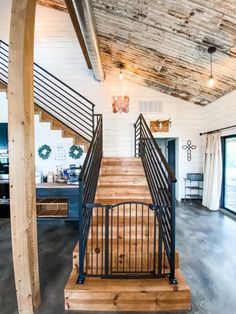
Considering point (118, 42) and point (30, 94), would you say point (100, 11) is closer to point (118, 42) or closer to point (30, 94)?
point (118, 42)

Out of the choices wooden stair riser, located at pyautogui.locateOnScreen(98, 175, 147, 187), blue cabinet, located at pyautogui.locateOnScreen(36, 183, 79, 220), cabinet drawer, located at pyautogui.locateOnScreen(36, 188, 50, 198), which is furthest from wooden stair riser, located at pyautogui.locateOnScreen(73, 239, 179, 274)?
cabinet drawer, located at pyautogui.locateOnScreen(36, 188, 50, 198)

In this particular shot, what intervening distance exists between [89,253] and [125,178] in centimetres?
181

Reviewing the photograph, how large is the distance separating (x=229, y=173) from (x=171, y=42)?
12.2ft

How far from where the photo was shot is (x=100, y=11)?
4070 mm

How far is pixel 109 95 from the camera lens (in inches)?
263

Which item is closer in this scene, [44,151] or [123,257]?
[123,257]

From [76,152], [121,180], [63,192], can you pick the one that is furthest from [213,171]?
[63,192]

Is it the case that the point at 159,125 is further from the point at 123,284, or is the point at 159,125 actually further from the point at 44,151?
the point at 123,284

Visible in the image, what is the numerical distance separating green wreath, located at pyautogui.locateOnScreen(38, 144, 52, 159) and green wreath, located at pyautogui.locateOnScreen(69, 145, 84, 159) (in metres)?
0.57

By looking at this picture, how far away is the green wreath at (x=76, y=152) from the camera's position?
221 inches

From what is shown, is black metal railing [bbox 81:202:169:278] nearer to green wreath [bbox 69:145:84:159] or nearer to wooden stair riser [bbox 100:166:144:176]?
wooden stair riser [bbox 100:166:144:176]

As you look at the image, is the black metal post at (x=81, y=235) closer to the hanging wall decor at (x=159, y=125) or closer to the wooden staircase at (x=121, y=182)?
the wooden staircase at (x=121, y=182)

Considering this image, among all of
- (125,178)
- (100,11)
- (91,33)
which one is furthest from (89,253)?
(100,11)

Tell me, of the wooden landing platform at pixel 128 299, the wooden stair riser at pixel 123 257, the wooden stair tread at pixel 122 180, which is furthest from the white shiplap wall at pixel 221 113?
the wooden landing platform at pixel 128 299
